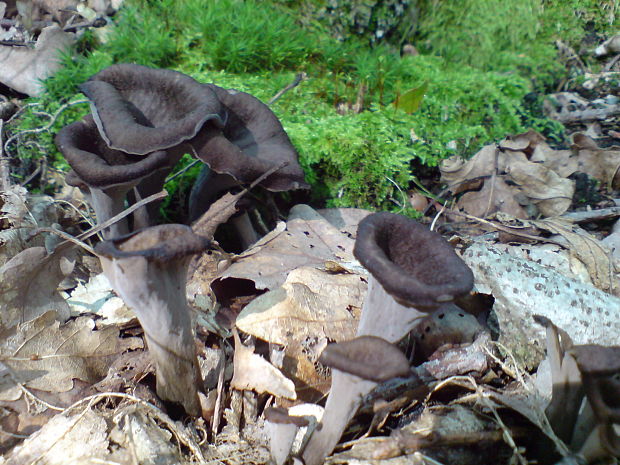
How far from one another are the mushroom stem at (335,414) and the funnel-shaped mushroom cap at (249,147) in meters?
1.22

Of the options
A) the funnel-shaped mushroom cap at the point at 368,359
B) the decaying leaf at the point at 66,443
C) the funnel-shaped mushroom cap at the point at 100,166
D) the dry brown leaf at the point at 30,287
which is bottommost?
the decaying leaf at the point at 66,443

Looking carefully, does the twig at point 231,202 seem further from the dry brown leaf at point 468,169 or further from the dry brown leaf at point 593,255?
the dry brown leaf at point 593,255

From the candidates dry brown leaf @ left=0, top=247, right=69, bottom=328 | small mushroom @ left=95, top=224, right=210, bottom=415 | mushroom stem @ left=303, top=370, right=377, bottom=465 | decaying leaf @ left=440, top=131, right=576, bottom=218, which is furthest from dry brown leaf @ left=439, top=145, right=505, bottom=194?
dry brown leaf @ left=0, top=247, right=69, bottom=328

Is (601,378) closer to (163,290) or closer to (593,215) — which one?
(163,290)

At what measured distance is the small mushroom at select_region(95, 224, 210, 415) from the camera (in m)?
1.48

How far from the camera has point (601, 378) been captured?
1462 mm

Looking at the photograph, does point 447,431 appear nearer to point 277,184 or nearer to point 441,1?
point 277,184

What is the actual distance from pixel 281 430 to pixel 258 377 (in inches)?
14.5

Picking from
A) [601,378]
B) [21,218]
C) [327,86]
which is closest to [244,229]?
[21,218]

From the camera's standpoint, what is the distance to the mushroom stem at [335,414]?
1514mm

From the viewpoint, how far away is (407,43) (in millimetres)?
5031

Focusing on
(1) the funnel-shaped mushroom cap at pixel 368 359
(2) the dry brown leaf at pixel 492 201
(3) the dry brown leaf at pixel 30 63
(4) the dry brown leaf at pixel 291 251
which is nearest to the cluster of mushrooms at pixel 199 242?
(1) the funnel-shaped mushroom cap at pixel 368 359

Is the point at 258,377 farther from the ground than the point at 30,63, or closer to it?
closer to it

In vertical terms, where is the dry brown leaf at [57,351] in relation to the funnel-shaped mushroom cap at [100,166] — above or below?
below
